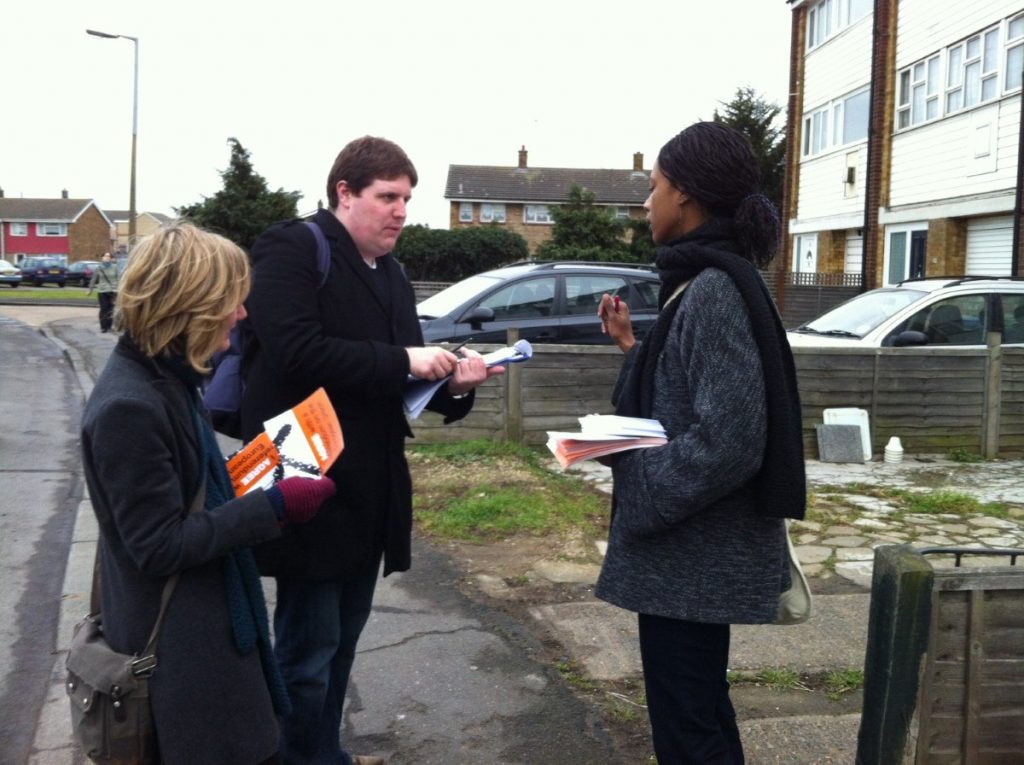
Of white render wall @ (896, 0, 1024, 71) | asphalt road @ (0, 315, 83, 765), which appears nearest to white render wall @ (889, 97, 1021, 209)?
white render wall @ (896, 0, 1024, 71)

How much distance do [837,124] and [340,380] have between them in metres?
26.6

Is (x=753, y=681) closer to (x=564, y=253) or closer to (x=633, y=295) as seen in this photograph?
(x=633, y=295)

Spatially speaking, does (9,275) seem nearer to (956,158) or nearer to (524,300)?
(956,158)

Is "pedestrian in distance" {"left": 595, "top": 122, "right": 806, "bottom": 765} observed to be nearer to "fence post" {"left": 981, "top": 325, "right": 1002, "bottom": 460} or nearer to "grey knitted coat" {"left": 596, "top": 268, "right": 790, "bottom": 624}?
"grey knitted coat" {"left": 596, "top": 268, "right": 790, "bottom": 624}

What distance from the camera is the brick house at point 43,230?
86.5m

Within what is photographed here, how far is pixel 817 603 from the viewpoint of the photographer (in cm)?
541

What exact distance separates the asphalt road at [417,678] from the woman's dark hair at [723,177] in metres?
2.05

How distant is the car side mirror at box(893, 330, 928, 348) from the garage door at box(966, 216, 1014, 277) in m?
10.5

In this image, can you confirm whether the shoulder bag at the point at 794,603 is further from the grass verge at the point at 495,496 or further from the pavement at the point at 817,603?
the grass verge at the point at 495,496

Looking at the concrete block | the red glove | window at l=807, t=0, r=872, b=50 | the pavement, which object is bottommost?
the pavement

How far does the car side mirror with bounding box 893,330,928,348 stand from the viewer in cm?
983

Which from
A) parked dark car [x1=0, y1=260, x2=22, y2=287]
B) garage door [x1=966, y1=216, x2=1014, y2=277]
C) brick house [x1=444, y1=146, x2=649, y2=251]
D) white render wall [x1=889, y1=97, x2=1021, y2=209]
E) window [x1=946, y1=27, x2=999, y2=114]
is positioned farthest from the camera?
brick house [x1=444, y1=146, x2=649, y2=251]

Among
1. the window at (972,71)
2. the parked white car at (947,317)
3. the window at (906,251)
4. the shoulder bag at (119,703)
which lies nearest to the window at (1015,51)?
the window at (972,71)

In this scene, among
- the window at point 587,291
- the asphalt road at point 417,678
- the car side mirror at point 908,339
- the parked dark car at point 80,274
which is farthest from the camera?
the parked dark car at point 80,274
